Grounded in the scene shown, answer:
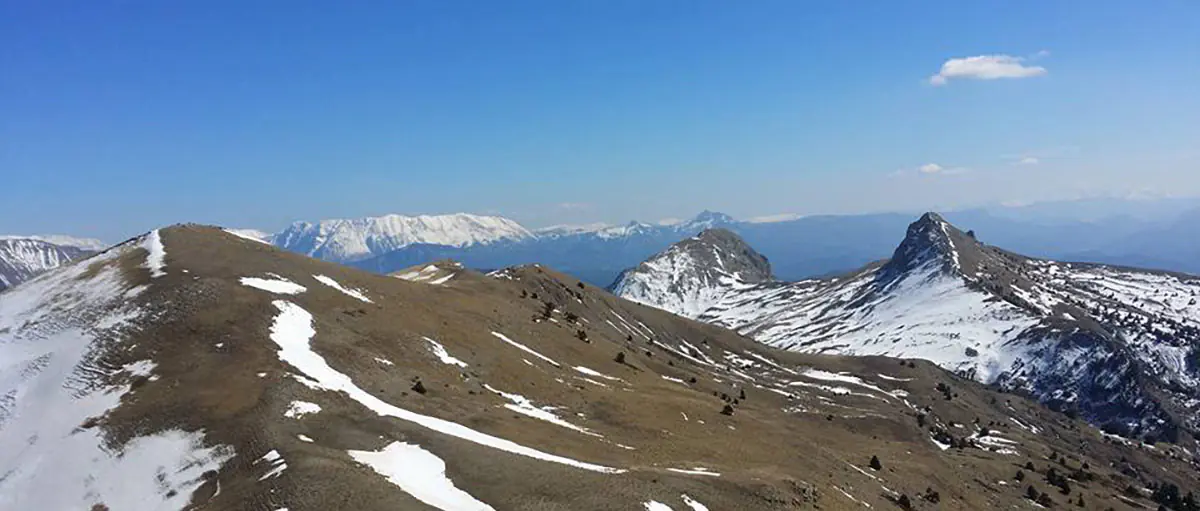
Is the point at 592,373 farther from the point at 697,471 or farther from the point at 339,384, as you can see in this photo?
the point at 339,384

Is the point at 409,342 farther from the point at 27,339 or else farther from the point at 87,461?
the point at 27,339

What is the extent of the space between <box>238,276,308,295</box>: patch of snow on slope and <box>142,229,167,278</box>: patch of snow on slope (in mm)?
8665

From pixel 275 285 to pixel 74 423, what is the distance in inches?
1032

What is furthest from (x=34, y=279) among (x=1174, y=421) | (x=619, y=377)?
(x=1174, y=421)

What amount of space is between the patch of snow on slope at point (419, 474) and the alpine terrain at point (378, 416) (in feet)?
0.54

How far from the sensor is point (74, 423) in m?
48.0

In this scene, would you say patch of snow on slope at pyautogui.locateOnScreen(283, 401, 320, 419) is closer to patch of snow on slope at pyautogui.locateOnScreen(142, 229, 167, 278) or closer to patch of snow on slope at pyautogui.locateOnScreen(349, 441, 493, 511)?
patch of snow on slope at pyautogui.locateOnScreen(349, 441, 493, 511)

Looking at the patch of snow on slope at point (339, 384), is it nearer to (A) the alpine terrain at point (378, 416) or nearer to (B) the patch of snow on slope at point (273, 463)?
(A) the alpine terrain at point (378, 416)

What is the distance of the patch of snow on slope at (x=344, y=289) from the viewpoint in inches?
3135

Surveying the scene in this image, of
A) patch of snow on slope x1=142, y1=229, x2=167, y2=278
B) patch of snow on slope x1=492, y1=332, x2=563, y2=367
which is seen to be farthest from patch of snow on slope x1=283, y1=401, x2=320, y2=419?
patch of snow on slope x1=492, y1=332, x2=563, y2=367

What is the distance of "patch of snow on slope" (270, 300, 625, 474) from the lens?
4612 centimetres

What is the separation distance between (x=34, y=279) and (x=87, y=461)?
2025 inches

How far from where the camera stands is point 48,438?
46969 millimetres

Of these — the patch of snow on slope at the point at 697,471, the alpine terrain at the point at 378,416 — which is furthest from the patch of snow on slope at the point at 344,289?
the patch of snow on slope at the point at 697,471
